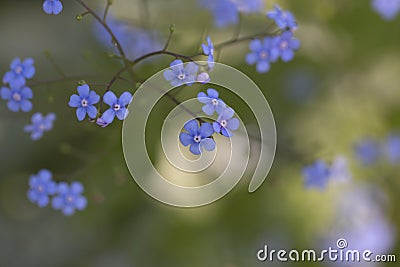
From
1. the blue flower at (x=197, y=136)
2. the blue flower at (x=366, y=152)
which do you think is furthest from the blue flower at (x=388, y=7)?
the blue flower at (x=197, y=136)

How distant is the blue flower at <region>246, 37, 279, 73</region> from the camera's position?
272cm

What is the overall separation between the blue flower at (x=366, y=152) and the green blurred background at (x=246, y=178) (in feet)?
0.34

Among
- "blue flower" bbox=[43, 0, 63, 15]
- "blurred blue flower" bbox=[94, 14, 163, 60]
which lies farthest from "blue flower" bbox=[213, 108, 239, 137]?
"blurred blue flower" bbox=[94, 14, 163, 60]

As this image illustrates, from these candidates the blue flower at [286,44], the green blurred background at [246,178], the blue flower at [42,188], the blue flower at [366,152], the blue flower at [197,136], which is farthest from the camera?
the blue flower at [366,152]

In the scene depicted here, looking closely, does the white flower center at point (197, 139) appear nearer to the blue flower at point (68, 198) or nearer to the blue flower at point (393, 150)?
the blue flower at point (68, 198)

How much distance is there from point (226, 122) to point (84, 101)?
56cm

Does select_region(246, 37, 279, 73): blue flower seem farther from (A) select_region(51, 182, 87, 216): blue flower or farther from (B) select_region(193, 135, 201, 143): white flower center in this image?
(A) select_region(51, 182, 87, 216): blue flower

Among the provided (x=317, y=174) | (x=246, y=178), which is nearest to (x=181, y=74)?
(x=317, y=174)

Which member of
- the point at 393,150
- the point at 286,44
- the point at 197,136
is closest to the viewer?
the point at 197,136

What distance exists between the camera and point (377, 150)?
4.26 meters

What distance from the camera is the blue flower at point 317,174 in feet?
10.7

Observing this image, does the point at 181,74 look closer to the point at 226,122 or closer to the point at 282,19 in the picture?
the point at 226,122

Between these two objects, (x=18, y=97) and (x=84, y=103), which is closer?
(x=84, y=103)

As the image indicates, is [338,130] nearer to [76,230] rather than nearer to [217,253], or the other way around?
[217,253]
